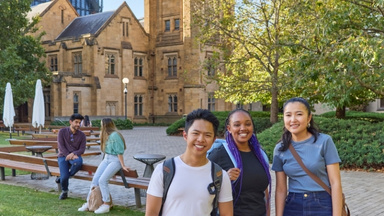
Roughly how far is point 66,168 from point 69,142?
1.87 ft

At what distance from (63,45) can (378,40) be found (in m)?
36.5

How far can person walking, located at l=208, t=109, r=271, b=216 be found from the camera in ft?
11.3

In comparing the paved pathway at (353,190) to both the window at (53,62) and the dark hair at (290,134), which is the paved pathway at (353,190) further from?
the window at (53,62)

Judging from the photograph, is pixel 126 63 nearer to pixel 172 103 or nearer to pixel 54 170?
pixel 172 103

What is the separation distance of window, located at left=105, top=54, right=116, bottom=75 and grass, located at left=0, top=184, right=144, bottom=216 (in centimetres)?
3265

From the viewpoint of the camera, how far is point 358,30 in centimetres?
1294

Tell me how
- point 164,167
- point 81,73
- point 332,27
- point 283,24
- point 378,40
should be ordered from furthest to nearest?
point 81,73 → point 283,24 → point 332,27 → point 378,40 → point 164,167

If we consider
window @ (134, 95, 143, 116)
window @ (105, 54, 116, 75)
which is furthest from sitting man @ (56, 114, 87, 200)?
window @ (134, 95, 143, 116)

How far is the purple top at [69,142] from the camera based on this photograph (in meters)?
8.84

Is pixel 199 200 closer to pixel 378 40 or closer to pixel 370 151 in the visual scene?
pixel 378 40

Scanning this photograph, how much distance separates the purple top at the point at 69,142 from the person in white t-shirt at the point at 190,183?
6.40 meters

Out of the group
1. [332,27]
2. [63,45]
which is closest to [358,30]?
[332,27]

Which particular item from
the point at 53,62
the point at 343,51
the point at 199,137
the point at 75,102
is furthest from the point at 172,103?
the point at 199,137

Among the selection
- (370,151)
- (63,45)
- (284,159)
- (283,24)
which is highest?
(63,45)
